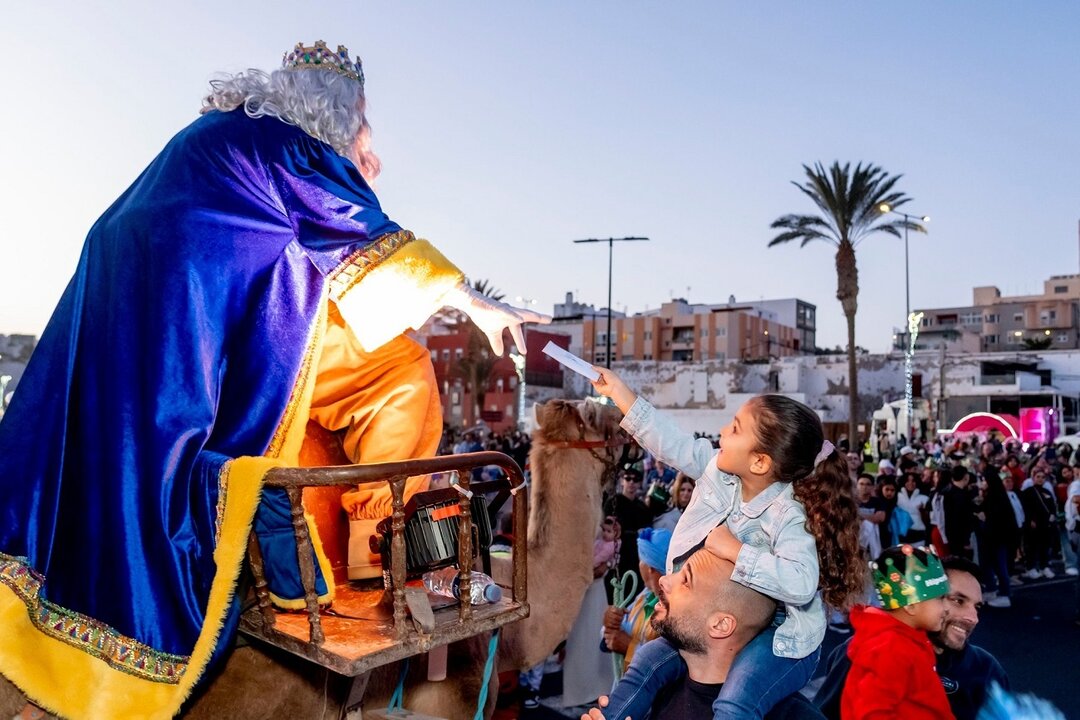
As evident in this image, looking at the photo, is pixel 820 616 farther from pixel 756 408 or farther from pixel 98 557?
pixel 98 557

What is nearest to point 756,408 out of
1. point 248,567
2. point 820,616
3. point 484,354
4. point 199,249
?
point 820,616

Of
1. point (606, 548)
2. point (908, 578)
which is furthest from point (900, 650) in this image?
point (606, 548)

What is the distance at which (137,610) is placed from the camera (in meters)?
2.41

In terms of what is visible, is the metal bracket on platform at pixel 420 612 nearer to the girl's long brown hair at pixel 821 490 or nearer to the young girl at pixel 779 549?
the young girl at pixel 779 549

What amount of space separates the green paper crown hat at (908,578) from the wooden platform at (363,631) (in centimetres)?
182

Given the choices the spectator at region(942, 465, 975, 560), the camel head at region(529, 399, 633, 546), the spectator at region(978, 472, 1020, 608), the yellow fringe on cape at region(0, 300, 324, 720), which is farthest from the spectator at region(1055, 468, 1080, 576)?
the yellow fringe on cape at region(0, 300, 324, 720)

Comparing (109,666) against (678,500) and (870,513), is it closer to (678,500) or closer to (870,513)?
(678,500)

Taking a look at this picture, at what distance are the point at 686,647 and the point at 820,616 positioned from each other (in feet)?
1.54

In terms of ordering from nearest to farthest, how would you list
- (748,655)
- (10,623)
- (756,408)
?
(10,623) → (748,655) → (756,408)

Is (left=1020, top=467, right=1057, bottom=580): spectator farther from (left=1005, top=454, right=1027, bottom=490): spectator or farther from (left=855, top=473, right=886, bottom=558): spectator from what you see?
(left=855, top=473, right=886, bottom=558): spectator

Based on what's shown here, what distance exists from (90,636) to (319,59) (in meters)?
2.19

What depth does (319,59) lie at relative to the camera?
328cm

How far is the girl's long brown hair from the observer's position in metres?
2.69

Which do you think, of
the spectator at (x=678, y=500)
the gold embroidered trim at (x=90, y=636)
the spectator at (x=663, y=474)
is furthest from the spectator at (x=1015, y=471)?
the gold embroidered trim at (x=90, y=636)
